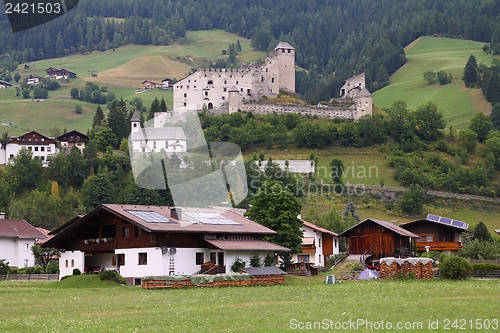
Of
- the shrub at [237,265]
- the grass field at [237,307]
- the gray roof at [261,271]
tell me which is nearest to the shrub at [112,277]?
the grass field at [237,307]

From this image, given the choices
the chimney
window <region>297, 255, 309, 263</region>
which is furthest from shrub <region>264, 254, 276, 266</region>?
window <region>297, 255, 309, 263</region>

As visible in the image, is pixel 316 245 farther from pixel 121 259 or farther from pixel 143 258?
pixel 143 258

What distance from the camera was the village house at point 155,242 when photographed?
40438mm

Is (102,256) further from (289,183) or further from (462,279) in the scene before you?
(289,183)

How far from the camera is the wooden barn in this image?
61406 mm

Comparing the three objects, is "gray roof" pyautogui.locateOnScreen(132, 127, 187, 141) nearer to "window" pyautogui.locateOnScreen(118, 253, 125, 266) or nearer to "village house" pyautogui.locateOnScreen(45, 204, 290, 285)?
"village house" pyautogui.locateOnScreen(45, 204, 290, 285)

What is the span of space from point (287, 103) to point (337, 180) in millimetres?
30178

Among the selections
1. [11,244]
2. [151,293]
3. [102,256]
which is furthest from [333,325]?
[11,244]

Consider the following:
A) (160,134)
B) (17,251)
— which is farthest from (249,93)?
(17,251)

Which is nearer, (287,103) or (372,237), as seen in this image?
(372,237)

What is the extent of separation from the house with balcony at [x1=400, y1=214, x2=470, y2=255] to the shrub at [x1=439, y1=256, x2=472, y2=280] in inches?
1051

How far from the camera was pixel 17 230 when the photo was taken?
68938mm

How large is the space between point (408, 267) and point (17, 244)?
43.0m

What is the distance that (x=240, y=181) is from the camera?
114m
